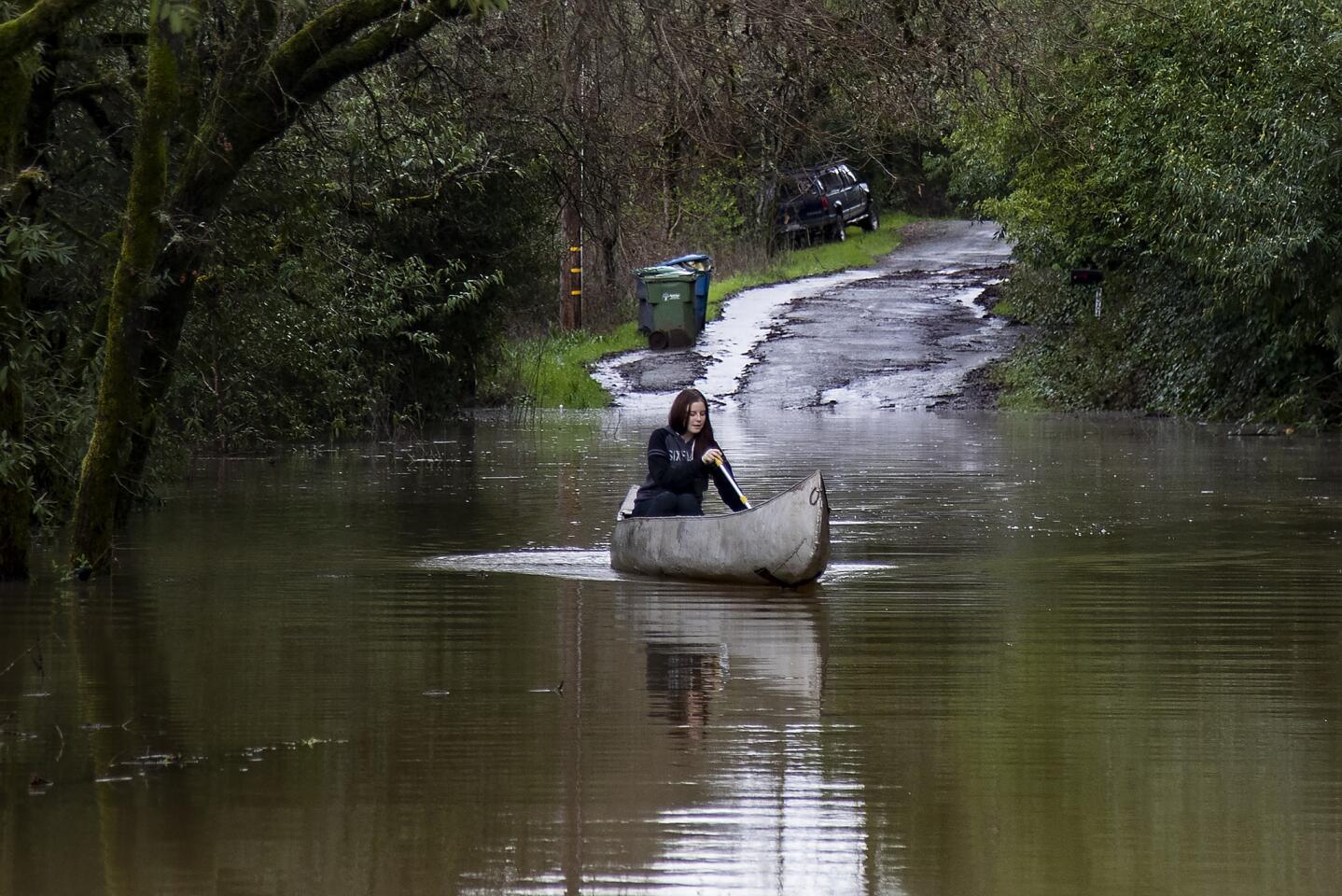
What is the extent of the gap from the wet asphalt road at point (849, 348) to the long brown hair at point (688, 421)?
25.7 metres

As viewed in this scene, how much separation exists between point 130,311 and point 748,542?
455 centimetres

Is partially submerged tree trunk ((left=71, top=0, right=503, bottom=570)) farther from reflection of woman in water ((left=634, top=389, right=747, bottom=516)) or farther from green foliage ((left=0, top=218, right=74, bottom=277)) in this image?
reflection of woman in water ((left=634, top=389, right=747, bottom=516))

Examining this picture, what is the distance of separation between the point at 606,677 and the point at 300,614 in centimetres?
320

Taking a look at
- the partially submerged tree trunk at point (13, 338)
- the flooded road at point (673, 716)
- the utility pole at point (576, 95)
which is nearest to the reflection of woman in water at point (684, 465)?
the flooded road at point (673, 716)

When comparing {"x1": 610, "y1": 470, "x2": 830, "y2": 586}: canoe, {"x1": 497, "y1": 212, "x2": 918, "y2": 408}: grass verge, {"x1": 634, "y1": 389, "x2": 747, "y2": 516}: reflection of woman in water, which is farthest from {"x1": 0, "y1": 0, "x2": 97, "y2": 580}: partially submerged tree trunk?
{"x1": 497, "y1": 212, "x2": 918, "y2": 408}: grass verge

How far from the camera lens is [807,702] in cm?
970

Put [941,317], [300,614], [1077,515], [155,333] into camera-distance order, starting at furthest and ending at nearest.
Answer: [941,317]
[1077,515]
[155,333]
[300,614]

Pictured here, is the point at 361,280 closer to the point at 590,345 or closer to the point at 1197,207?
the point at 1197,207

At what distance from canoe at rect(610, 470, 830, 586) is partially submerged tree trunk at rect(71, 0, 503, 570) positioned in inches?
150

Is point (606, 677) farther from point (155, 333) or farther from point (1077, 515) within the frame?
point (1077, 515)


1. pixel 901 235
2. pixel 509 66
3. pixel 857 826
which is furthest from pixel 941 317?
pixel 857 826

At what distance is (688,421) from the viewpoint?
592 inches

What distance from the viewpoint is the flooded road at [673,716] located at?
6883mm

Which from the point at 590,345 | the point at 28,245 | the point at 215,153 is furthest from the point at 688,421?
the point at 590,345
